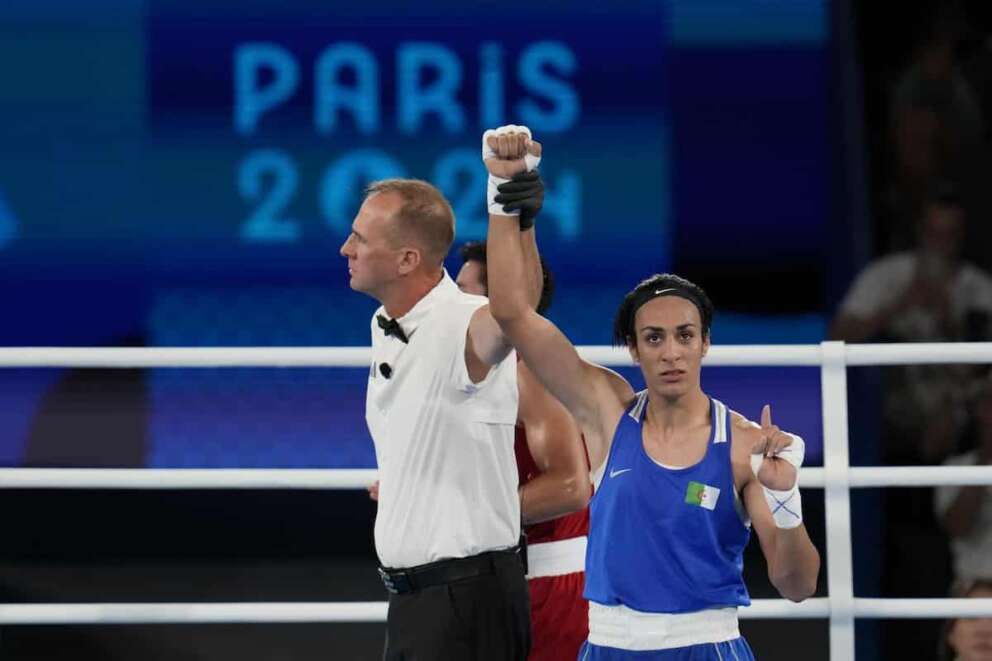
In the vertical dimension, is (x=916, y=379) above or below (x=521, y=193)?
below

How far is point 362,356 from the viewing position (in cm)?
334

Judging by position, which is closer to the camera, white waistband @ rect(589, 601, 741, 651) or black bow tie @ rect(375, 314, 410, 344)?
white waistband @ rect(589, 601, 741, 651)

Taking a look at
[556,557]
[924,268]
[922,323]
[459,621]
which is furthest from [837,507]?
[924,268]

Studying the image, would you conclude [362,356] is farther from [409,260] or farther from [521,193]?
[521,193]

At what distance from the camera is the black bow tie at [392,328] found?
109 inches

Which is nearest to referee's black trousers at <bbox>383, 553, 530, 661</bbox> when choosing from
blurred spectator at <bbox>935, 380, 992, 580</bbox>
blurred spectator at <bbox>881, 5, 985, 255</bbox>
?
blurred spectator at <bbox>935, 380, 992, 580</bbox>

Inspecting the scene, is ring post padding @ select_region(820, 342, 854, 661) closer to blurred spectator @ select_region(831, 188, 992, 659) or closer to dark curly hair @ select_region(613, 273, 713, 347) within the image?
dark curly hair @ select_region(613, 273, 713, 347)

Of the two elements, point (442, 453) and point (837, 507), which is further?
point (837, 507)

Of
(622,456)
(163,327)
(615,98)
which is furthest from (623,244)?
(622,456)

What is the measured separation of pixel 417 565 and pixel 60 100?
438cm

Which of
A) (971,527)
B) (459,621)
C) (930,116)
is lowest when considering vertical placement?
(971,527)

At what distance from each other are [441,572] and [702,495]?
449 millimetres

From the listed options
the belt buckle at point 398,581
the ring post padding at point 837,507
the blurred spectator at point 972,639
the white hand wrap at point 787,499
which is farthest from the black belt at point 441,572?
the blurred spectator at point 972,639

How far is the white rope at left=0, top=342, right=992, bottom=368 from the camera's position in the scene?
326 centimetres
